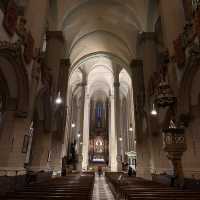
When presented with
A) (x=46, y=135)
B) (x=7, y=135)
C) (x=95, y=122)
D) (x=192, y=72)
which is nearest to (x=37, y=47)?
(x=7, y=135)

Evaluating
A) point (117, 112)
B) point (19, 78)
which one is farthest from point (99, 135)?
point (19, 78)

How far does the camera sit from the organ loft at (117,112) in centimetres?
639

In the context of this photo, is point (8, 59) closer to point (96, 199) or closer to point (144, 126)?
point (96, 199)

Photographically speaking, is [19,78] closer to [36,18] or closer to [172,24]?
[36,18]

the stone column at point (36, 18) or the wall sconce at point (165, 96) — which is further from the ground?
the stone column at point (36, 18)

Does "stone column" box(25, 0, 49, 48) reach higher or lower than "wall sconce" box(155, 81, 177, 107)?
higher

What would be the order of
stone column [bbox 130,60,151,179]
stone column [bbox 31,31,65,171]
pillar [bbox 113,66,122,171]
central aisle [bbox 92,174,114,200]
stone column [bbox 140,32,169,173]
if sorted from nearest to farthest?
central aisle [bbox 92,174,114,200]
stone column [bbox 31,31,65,171]
stone column [bbox 140,32,169,173]
stone column [bbox 130,60,151,179]
pillar [bbox 113,66,122,171]

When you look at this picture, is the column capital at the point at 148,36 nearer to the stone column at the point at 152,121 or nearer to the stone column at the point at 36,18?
the stone column at the point at 152,121

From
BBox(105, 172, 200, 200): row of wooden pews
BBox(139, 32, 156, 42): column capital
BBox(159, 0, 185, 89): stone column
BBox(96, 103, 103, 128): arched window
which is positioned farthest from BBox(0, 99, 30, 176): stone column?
BBox(96, 103, 103, 128): arched window

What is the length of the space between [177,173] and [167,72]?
4.38m

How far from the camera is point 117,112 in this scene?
23.9m

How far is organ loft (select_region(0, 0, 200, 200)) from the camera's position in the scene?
639 centimetres

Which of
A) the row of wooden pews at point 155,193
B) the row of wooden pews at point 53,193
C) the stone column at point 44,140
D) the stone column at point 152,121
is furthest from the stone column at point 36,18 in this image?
the stone column at point 152,121

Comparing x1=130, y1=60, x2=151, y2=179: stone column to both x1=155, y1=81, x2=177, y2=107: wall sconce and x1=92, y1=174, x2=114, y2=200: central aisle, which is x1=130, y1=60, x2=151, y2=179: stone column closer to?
x1=92, y1=174, x2=114, y2=200: central aisle
